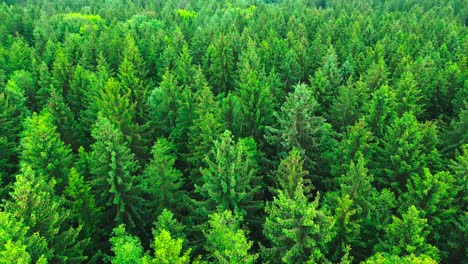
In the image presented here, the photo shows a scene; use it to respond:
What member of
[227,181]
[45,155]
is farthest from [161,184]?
[45,155]

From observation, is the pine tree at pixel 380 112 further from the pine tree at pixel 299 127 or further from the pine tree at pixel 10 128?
the pine tree at pixel 10 128

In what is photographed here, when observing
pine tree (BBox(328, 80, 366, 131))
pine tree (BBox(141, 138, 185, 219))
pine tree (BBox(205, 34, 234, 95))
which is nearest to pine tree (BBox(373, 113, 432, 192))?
pine tree (BBox(328, 80, 366, 131))

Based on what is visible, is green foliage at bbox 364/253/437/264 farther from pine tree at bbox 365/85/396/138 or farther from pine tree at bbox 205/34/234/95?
pine tree at bbox 205/34/234/95

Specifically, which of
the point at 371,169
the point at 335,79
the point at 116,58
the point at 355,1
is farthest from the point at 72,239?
the point at 355,1

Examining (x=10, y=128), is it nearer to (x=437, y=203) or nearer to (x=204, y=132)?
(x=204, y=132)

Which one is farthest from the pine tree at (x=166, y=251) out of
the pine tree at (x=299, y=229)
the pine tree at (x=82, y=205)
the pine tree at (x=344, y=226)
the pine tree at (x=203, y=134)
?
the pine tree at (x=203, y=134)
